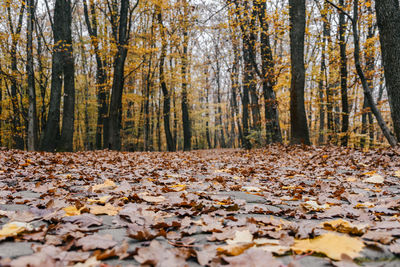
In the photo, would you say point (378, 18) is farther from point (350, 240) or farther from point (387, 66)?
point (350, 240)

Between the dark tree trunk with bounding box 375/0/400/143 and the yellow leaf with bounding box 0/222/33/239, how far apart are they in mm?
6681

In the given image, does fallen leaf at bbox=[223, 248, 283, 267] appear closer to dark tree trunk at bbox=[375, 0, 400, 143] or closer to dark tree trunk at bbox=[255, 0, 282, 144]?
dark tree trunk at bbox=[375, 0, 400, 143]

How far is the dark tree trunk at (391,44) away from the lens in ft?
17.5

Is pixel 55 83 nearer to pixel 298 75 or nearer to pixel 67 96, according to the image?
pixel 67 96

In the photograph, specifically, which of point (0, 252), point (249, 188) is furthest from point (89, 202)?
point (249, 188)

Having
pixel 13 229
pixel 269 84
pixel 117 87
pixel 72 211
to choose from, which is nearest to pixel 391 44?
pixel 269 84

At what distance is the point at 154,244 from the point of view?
1.30 metres

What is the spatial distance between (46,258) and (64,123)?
10.2 m

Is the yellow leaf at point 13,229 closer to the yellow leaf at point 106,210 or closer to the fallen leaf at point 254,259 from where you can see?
the yellow leaf at point 106,210

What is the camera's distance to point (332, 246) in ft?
4.09

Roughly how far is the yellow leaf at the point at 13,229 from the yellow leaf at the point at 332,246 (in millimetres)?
1440

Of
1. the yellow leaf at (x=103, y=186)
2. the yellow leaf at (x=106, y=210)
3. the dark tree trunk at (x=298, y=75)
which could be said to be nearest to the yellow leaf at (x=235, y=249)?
the yellow leaf at (x=106, y=210)

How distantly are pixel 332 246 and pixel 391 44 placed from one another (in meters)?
5.91

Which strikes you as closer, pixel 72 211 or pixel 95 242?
pixel 95 242
